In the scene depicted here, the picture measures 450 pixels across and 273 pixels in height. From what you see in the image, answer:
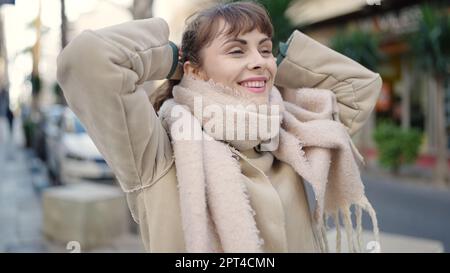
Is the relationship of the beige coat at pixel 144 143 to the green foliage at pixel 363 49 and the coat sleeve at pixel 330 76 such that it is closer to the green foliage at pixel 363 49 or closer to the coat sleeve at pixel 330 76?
the coat sleeve at pixel 330 76

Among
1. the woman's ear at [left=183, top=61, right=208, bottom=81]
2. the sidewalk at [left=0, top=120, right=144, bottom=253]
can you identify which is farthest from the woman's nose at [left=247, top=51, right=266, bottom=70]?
the sidewalk at [left=0, top=120, right=144, bottom=253]

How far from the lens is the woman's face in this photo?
156 cm

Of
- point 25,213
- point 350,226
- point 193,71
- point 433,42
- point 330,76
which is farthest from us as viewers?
point 433,42

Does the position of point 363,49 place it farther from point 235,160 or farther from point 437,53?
point 235,160

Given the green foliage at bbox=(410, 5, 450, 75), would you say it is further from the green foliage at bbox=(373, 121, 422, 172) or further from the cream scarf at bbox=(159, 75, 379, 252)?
the cream scarf at bbox=(159, 75, 379, 252)

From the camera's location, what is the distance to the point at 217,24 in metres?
1.59

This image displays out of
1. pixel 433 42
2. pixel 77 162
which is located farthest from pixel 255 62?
pixel 433 42

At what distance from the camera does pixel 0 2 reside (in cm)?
245

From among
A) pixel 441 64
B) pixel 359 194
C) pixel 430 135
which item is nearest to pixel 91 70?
pixel 359 194

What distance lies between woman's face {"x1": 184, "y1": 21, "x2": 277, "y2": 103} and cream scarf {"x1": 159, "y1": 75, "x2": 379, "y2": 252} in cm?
3

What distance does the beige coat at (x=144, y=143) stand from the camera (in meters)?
1.32

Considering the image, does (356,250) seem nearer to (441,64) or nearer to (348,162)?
(348,162)

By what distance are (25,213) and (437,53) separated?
7.39 m

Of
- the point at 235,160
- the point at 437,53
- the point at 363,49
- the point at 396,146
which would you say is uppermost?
the point at 235,160
